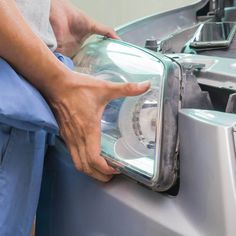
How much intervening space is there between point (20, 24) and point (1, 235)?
1.13 ft

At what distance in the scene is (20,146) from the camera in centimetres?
69

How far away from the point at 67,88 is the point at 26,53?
A: 0.26 feet

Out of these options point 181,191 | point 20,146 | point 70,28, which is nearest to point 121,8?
point 70,28

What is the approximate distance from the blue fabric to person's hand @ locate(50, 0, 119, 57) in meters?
0.31

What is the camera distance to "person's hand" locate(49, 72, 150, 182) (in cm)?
64

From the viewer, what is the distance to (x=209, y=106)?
678mm

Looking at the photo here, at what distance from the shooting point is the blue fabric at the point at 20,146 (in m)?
0.62

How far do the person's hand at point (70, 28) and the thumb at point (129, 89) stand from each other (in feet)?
1.25

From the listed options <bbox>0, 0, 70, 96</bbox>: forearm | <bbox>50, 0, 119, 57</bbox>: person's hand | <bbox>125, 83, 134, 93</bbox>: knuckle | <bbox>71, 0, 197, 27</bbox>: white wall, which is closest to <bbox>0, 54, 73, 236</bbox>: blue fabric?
<bbox>0, 0, 70, 96</bbox>: forearm

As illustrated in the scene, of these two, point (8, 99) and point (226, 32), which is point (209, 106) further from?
point (226, 32)

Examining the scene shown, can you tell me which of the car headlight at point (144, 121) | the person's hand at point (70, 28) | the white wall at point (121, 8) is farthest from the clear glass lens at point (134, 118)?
the white wall at point (121, 8)

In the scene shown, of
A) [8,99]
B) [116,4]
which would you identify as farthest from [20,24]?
[116,4]

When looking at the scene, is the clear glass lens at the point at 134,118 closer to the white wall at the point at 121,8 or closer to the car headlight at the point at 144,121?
the car headlight at the point at 144,121

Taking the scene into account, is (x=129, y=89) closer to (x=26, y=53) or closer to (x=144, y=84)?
(x=144, y=84)
